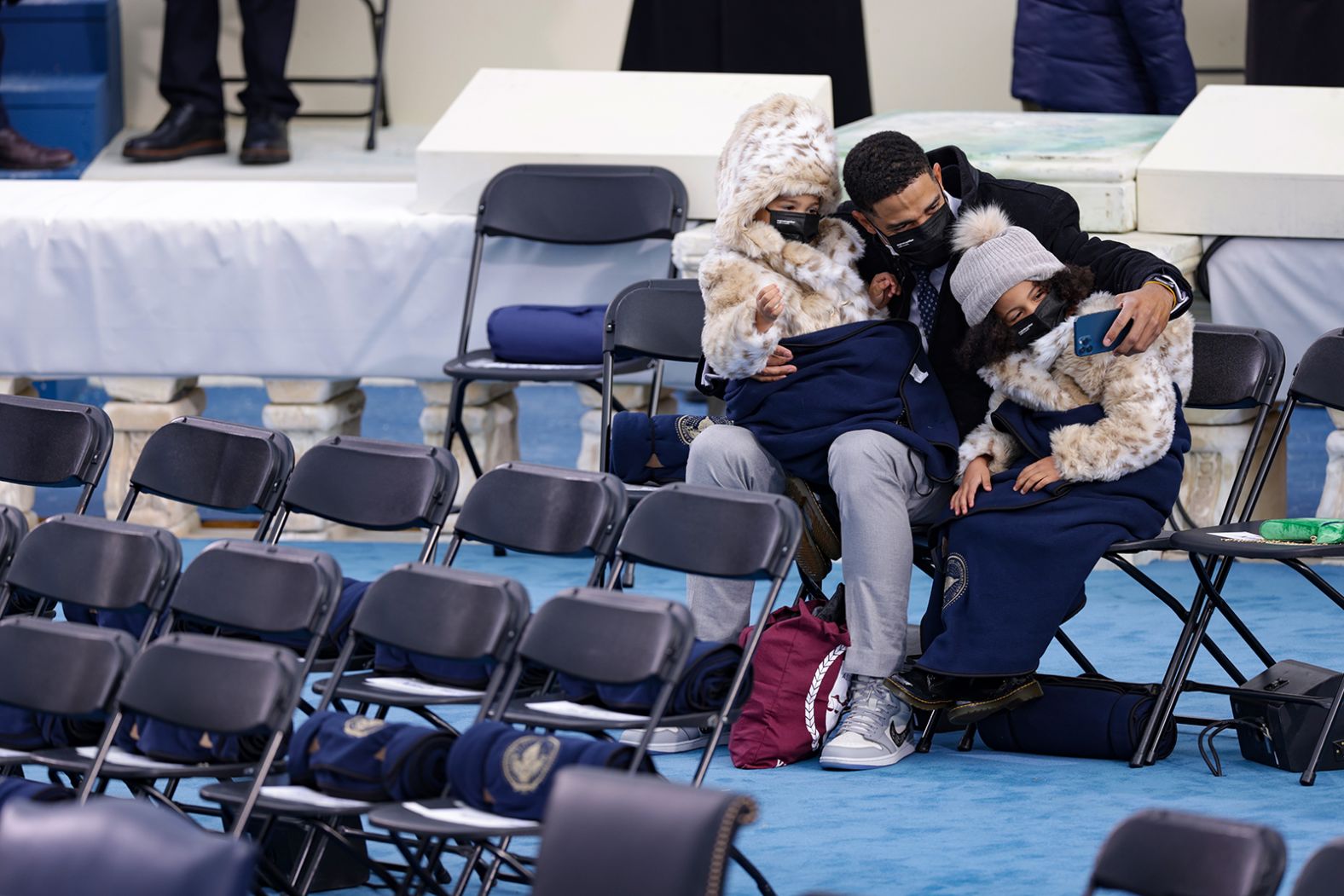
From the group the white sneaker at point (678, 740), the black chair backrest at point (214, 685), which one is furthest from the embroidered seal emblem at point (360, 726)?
the white sneaker at point (678, 740)

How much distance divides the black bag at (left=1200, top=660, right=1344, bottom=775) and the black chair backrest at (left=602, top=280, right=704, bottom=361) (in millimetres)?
1544

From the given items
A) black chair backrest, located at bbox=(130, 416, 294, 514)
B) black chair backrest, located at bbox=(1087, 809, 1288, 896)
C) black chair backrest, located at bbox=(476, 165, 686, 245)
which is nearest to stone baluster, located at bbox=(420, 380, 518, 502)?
black chair backrest, located at bbox=(476, 165, 686, 245)

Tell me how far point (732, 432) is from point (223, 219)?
2.39m

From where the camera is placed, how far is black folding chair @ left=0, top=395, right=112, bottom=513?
13.1 ft

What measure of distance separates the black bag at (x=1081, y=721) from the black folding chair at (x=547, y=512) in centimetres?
95

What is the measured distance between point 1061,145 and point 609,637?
9.96ft

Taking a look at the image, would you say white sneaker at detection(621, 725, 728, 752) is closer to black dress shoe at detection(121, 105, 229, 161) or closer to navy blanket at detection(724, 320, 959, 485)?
navy blanket at detection(724, 320, 959, 485)

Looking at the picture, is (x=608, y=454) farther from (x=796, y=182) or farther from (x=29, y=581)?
(x=29, y=581)

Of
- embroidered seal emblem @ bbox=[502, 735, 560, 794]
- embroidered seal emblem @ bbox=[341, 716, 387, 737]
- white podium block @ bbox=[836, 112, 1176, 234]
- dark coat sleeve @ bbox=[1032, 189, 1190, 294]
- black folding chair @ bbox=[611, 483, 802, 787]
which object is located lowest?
embroidered seal emblem @ bbox=[341, 716, 387, 737]

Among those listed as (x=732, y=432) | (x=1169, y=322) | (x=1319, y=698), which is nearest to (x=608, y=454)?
(x=732, y=432)

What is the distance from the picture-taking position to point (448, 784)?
2.88 meters

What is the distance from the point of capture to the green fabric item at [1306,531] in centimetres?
363

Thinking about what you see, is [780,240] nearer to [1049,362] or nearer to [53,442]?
[1049,362]

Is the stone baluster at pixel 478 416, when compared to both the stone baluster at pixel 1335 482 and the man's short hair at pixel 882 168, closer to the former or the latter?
the man's short hair at pixel 882 168
